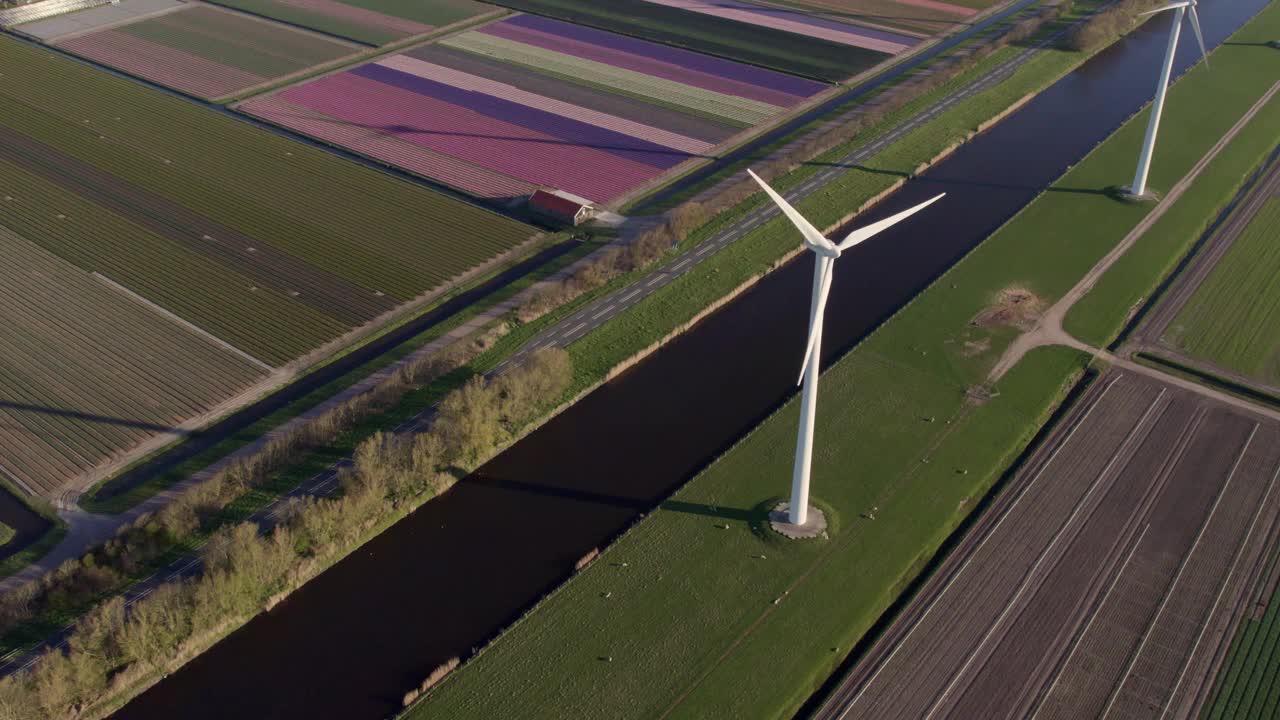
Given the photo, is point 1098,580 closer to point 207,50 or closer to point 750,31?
point 750,31

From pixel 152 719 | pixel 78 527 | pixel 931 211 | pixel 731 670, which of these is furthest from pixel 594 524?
pixel 931 211

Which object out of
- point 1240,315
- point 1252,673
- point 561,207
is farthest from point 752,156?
point 1252,673

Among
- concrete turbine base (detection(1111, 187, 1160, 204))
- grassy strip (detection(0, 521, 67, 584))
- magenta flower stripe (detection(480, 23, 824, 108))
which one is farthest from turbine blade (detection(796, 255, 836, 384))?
magenta flower stripe (detection(480, 23, 824, 108))

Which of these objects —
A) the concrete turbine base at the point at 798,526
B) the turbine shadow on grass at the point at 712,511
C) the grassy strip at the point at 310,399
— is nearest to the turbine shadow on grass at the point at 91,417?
the grassy strip at the point at 310,399

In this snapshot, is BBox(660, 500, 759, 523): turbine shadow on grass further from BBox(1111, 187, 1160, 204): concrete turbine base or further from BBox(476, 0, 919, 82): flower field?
BBox(476, 0, 919, 82): flower field

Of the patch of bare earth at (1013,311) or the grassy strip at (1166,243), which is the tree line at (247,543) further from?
the grassy strip at (1166,243)

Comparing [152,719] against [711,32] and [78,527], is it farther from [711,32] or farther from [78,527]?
[711,32]
